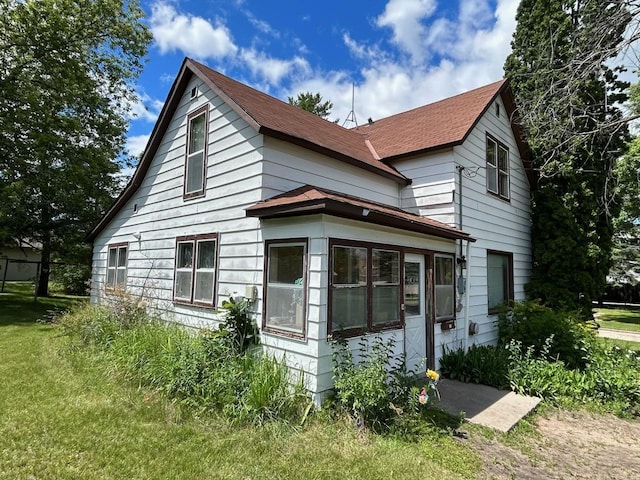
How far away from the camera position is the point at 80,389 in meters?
5.68

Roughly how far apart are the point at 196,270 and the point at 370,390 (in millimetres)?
4854

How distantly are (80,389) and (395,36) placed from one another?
11706mm

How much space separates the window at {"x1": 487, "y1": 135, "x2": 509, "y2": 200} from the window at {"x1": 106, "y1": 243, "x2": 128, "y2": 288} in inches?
427

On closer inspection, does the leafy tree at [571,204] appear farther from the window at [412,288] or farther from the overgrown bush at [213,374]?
the overgrown bush at [213,374]

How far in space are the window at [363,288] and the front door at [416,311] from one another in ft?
1.32

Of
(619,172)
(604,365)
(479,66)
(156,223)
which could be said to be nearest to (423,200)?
(604,365)

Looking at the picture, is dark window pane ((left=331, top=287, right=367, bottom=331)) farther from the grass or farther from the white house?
the grass

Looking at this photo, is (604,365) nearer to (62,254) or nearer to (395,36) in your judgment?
(395,36)

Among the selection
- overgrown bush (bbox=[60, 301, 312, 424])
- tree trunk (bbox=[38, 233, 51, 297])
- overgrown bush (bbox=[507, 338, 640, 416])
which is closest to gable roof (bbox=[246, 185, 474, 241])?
overgrown bush (bbox=[60, 301, 312, 424])

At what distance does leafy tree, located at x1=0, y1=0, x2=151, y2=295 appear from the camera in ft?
50.6

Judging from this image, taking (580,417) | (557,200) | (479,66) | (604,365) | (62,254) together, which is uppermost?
(479,66)

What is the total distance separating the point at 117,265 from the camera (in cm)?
1147

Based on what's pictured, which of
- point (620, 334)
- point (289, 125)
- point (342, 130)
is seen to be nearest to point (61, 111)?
point (342, 130)

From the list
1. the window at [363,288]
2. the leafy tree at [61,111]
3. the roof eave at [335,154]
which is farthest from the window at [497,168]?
the leafy tree at [61,111]
